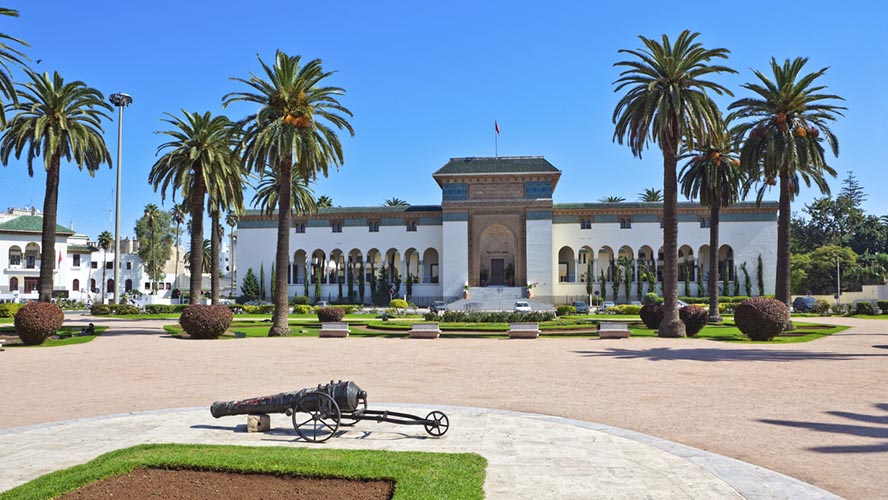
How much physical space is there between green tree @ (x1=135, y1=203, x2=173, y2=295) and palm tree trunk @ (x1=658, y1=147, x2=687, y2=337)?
75.7m

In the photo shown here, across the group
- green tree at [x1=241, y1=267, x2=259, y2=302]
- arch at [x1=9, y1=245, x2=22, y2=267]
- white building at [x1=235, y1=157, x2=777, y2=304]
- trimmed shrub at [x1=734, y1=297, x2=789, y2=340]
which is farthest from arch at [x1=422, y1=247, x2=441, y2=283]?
arch at [x1=9, y1=245, x2=22, y2=267]

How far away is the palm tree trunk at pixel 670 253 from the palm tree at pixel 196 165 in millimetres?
21760

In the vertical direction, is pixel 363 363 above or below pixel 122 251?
below

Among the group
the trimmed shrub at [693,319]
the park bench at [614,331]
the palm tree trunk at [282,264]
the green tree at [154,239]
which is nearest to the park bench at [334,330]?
the palm tree trunk at [282,264]

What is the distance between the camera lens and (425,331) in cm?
2867

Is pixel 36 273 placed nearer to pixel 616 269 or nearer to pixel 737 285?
pixel 616 269

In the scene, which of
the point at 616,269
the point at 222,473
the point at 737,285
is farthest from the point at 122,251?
the point at 222,473

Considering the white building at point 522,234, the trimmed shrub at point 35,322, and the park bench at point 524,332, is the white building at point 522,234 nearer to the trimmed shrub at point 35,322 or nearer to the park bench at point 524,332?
the park bench at point 524,332

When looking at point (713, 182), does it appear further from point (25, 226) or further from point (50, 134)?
point (25, 226)

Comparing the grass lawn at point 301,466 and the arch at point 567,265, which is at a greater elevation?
the arch at point 567,265

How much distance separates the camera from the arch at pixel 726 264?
209ft

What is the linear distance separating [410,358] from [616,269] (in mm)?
47423

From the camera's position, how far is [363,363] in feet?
61.1

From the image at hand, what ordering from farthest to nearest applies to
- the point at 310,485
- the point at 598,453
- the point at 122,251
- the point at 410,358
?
A: the point at 122,251 → the point at 410,358 → the point at 598,453 → the point at 310,485
